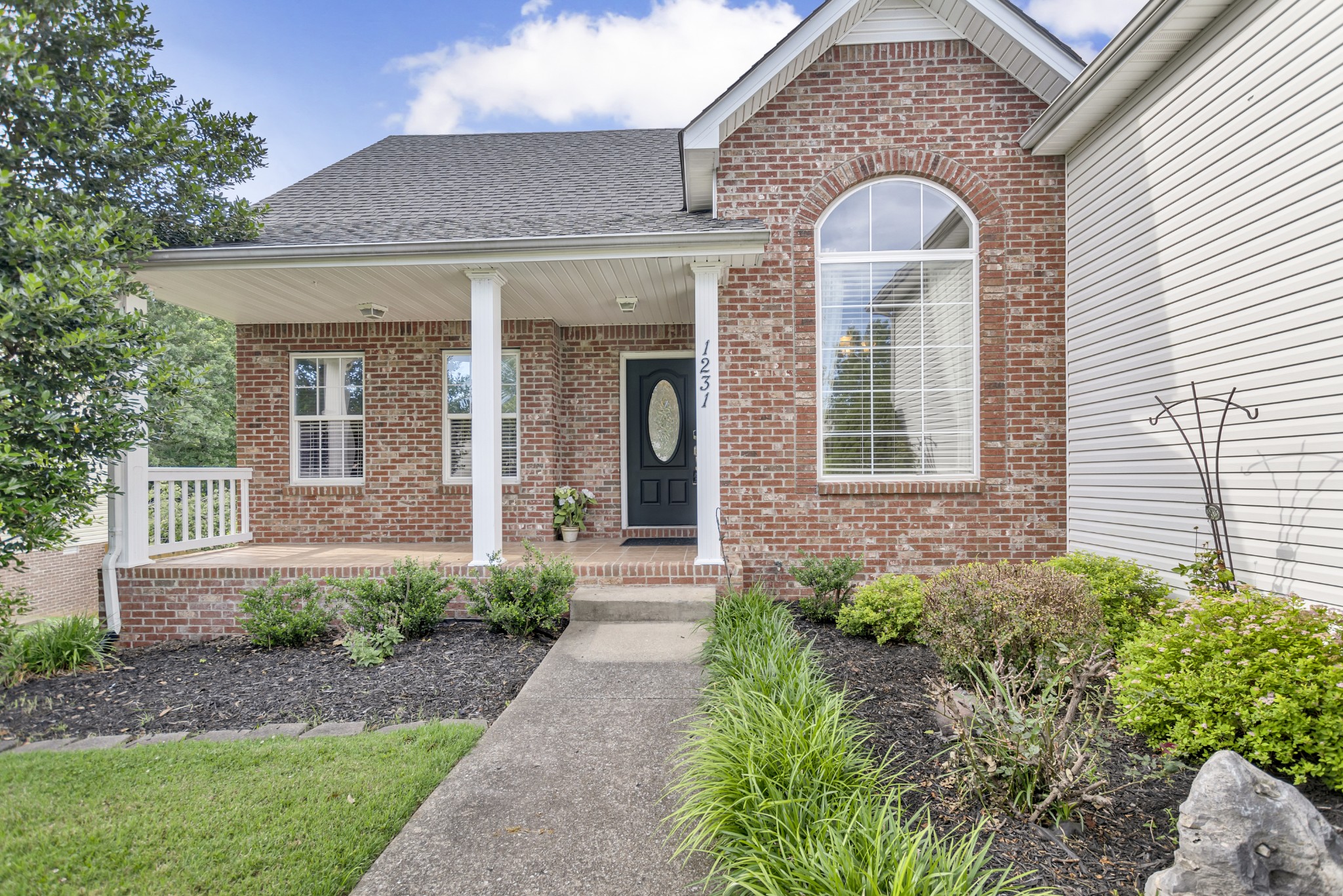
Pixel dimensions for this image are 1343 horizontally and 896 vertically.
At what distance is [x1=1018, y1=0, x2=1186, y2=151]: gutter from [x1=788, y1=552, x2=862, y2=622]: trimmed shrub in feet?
13.5

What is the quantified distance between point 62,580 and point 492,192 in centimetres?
1453

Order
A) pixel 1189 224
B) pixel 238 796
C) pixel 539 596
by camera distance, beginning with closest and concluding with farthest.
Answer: pixel 238 796
pixel 1189 224
pixel 539 596

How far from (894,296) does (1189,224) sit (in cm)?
227

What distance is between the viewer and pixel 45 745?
364cm

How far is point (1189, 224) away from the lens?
4.72 m

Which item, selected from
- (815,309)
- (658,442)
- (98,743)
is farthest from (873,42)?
(98,743)

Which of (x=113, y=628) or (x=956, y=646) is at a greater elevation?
(x=956, y=646)

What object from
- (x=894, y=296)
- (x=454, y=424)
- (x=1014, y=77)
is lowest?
(x=454, y=424)

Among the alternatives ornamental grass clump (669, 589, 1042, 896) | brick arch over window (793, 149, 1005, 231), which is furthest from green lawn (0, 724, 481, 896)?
brick arch over window (793, 149, 1005, 231)

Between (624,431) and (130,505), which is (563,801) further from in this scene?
(624,431)

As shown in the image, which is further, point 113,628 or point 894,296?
point 894,296

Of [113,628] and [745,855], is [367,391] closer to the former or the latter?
[113,628]

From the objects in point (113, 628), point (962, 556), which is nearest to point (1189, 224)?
point (962, 556)

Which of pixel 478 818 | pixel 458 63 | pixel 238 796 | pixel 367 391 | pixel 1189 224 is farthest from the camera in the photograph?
pixel 458 63
